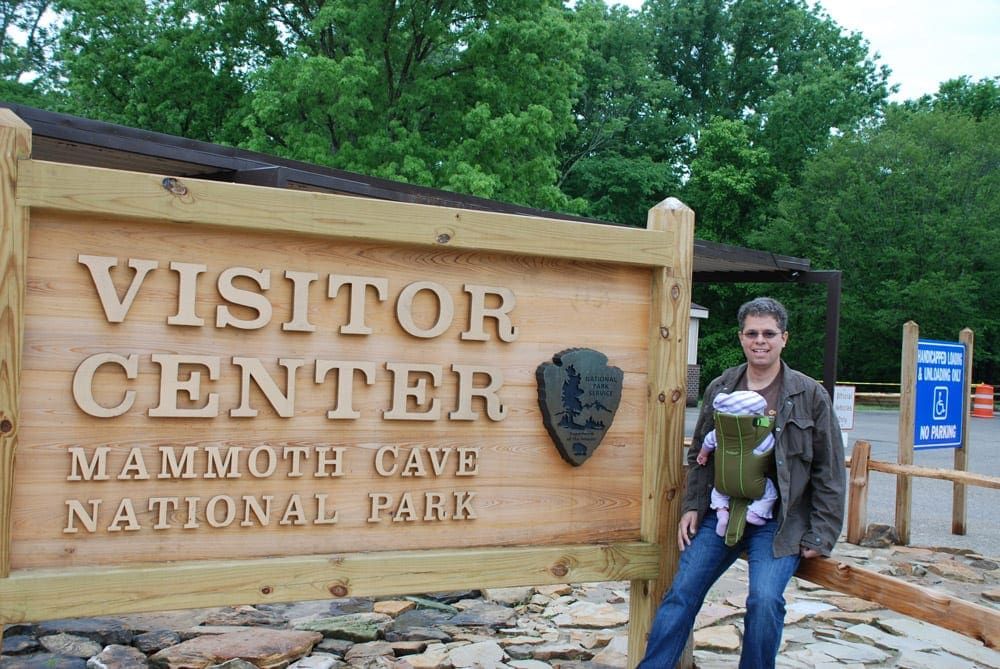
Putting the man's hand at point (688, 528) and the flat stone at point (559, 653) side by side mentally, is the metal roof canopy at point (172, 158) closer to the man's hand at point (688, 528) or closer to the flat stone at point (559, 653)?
the flat stone at point (559, 653)

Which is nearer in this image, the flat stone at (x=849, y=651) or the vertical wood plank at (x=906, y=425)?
the flat stone at (x=849, y=651)

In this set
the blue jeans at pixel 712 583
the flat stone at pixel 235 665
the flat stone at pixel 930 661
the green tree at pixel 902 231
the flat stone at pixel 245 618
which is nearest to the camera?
the blue jeans at pixel 712 583

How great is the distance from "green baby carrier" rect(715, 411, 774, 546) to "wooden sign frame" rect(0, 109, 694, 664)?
33 centimetres

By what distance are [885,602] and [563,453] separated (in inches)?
46.4

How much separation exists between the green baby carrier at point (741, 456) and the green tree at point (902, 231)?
85.9 feet

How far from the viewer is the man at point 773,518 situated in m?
3.13

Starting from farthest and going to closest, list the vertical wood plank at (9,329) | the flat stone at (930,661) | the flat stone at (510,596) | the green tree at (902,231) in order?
the green tree at (902,231) → the flat stone at (510,596) → the flat stone at (930,661) → the vertical wood plank at (9,329)

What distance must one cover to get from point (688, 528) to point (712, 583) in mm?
207

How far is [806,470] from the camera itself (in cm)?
320

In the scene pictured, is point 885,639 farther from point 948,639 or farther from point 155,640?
point 155,640

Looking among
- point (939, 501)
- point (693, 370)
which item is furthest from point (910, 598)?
point (693, 370)

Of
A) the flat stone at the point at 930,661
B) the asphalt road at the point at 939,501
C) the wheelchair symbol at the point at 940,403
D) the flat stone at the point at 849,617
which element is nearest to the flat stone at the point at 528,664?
the flat stone at the point at 930,661

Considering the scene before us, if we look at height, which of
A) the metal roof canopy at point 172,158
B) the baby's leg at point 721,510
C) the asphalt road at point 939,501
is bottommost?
the asphalt road at point 939,501

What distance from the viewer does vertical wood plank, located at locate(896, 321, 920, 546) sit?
7.35 m
